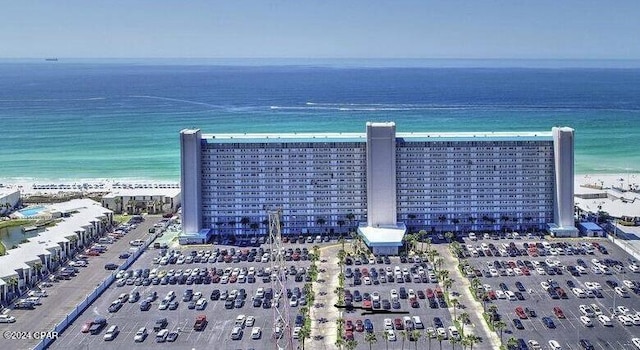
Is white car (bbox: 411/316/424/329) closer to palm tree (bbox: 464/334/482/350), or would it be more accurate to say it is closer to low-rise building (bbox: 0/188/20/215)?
palm tree (bbox: 464/334/482/350)

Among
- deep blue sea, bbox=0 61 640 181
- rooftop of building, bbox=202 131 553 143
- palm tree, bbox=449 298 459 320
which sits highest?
deep blue sea, bbox=0 61 640 181

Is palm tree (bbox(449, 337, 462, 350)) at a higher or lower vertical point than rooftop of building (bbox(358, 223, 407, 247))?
lower

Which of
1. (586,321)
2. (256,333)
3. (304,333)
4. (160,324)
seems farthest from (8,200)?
(586,321)

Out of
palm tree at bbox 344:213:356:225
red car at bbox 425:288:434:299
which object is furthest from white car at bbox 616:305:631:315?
palm tree at bbox 344:213:356:225

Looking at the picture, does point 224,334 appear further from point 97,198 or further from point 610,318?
point 97,198

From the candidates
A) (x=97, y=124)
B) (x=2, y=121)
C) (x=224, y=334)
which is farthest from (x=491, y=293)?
(x=2, y=121)

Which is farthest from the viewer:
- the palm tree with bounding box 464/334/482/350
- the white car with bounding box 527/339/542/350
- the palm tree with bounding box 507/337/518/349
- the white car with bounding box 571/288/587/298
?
→ the white car with bounding box 571/288/587/298

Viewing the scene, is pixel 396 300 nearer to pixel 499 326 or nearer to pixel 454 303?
pixel 454 303
